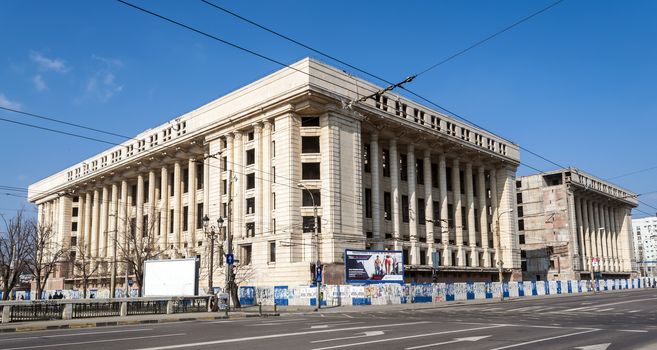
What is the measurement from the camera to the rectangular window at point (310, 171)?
195 ft

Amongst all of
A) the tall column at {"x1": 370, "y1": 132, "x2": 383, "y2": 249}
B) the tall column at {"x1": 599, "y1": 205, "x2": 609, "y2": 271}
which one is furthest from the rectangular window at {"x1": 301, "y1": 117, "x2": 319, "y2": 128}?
the tall column at {"x1": 599, "y1": 205, "x2": 609, "y2": 271}

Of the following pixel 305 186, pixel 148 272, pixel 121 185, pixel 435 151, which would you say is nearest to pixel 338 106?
pixel 305 186

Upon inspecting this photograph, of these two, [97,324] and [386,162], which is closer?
[97,324]

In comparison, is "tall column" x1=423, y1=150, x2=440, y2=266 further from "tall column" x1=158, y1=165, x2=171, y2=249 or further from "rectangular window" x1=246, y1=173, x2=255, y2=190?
"tall column" x1=158, y1=165, x2=171, y2=249

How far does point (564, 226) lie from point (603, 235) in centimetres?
2582

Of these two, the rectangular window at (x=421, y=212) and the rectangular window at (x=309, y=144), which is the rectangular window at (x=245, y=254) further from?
the rectangular window at (x=421, y=212)

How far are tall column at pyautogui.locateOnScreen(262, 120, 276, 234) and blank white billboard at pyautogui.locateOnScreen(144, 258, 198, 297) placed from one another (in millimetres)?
21905

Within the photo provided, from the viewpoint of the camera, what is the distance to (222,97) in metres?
67.6

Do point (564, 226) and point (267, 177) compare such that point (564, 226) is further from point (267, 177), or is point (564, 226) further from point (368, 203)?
point (267, 177)

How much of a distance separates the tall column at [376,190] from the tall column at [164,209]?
30.3m

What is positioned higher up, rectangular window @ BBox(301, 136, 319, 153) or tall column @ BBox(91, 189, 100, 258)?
rectangular window @ BBox(301, 136, 319, 153)

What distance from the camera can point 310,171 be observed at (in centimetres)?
5956

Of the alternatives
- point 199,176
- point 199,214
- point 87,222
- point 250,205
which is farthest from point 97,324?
point 87,222

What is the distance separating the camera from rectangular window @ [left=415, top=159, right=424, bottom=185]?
72.9m
